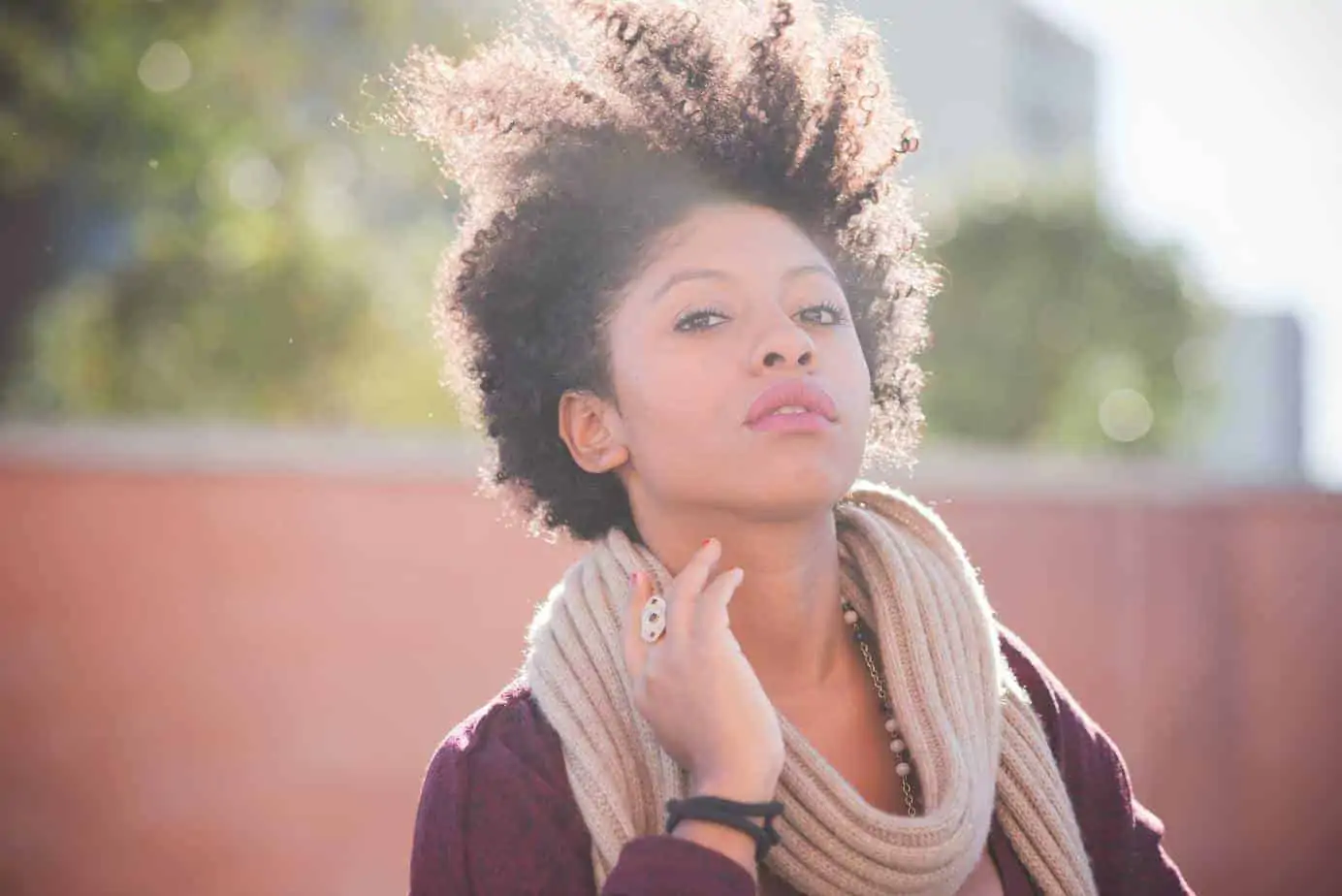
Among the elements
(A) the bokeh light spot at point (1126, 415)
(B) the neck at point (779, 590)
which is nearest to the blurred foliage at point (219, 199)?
(A) the bokeh light spot at point (1126, 415)

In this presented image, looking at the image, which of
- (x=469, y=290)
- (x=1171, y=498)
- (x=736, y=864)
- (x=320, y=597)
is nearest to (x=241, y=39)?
(x=320, y=597)

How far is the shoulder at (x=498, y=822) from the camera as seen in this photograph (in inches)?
70.9

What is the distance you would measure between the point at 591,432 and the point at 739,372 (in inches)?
14.0

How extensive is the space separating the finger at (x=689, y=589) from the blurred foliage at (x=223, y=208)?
1124cm

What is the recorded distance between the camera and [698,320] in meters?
2.02

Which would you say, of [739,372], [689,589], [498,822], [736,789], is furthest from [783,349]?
[498,822]

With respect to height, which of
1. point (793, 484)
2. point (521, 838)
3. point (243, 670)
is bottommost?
point (521, 838)

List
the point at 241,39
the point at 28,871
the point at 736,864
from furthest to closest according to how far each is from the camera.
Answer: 1. the point at 241,39
2. the point at 28,871
3. the point at 736,864

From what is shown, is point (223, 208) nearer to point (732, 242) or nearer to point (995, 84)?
point (732, 242)

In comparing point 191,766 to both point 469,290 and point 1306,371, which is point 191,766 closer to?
point 469,290

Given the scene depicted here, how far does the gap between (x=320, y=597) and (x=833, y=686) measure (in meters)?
4.93

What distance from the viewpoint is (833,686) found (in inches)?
85.5

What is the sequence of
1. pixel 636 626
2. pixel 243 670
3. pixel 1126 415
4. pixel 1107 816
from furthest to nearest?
pixel 1126 415
pixel 243 670
pixel 1107 816
pixel 636 626

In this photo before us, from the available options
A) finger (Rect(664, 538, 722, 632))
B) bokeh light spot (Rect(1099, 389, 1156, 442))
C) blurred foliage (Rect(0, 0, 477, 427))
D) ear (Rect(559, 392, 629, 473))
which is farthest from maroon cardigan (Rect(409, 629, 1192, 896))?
bokeh light spot (Rect(1099, 389, 1156, 442))
